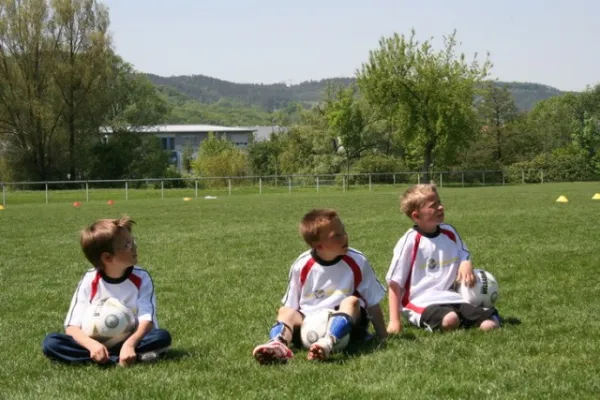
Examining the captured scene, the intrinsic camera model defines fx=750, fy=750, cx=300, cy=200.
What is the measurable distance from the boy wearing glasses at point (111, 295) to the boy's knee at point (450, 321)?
2.23 m

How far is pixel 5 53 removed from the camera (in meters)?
59.3

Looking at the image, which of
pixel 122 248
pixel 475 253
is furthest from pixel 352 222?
pixel 122 248

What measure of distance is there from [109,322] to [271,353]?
4.08 feet

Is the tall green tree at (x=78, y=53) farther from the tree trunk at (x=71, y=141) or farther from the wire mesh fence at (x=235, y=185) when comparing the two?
the wire mesh fence at (x=235, y=185)

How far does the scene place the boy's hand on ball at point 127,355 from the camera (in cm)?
538

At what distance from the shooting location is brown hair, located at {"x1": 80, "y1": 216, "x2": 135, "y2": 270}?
5.54m

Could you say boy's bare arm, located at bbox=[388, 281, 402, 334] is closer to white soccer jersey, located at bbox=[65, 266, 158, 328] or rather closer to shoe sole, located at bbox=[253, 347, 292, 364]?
shoe sole, located at bbox=[253, 347, 292, 364]

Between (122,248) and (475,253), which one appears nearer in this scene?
(122,248)

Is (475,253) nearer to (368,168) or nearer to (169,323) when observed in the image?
(169,323)

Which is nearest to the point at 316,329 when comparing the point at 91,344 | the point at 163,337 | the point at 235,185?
the point at 163,337

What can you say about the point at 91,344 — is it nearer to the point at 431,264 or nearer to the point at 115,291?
the point at 115,291

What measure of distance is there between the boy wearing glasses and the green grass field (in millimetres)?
155

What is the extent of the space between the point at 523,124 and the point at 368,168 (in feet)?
94.8

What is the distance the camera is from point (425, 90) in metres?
60.4
